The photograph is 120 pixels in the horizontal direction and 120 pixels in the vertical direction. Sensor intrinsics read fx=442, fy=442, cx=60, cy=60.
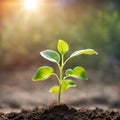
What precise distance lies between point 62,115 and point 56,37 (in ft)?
12.1

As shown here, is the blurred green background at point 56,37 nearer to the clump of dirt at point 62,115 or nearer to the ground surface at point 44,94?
the ground surface at point 44,94

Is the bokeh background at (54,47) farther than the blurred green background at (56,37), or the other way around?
the blurred green background at (56,37)

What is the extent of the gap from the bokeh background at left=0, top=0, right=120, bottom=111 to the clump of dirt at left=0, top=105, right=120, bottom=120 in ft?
7.13

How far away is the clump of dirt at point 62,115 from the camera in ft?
5.44

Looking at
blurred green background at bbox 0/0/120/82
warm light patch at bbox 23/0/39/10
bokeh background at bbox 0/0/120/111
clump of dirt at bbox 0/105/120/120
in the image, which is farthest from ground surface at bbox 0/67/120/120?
clump of dirt at bbox 0/105/120/120

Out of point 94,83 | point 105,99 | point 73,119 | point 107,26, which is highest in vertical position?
point 107,26

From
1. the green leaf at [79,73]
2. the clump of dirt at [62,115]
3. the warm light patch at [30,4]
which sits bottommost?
the clump of dirt at [62,115]

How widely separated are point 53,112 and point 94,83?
116 inches

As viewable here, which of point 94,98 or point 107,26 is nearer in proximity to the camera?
point 94,98

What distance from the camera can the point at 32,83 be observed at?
15.1ft

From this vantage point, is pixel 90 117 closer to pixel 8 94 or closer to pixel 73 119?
pixel 73 119

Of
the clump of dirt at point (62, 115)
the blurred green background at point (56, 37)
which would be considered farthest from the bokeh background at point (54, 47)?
the clump of dirt at point (62, 115)

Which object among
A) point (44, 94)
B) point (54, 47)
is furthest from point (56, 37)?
point (44, 94)

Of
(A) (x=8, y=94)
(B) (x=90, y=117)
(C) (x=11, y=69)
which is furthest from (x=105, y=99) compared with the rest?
(B) (x=90, y=117)
